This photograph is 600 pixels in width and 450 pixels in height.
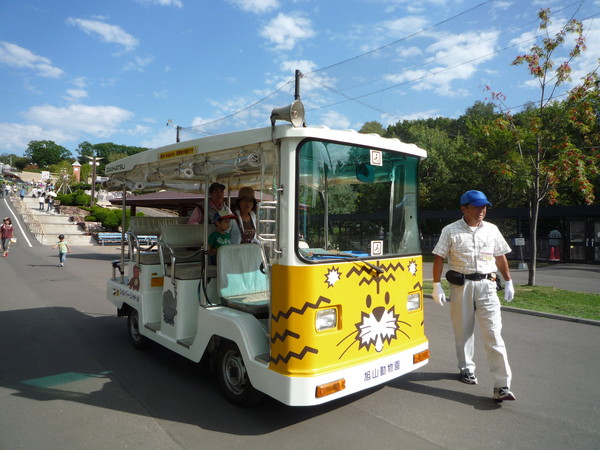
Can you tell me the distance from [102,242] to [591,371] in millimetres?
28183

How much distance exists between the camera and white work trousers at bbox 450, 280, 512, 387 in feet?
13.1

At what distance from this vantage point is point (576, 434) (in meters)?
3.45

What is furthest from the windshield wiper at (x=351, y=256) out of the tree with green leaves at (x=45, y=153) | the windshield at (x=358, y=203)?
the tree with green leaves at (x=45, y=153)

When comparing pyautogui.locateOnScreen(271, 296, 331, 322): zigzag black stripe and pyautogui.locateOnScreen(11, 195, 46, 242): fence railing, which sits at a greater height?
pyautogui.locateOnScreen(11, 195, 46, 242): fence railing

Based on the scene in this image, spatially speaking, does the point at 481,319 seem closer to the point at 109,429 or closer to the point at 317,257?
the point at 317,257

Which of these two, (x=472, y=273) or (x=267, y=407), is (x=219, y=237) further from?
(x=472, y=273)

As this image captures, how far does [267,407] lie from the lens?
3.91 m

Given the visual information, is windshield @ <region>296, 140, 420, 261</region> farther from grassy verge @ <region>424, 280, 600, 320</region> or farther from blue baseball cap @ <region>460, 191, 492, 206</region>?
grassy verge @ <region>424, 280, 600, 320</region>

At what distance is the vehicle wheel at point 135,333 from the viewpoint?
5.67 m

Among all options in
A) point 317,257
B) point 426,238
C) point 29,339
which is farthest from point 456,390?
point 426,238

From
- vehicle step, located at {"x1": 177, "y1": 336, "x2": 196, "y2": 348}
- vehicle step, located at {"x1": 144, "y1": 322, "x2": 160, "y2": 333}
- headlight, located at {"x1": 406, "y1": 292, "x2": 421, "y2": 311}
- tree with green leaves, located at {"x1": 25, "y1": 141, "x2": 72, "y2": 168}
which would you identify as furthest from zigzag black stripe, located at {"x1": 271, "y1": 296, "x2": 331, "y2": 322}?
tree with green leaves, located at {"x1": 25, "y1": 141, "x2": 72, "y2": 168}

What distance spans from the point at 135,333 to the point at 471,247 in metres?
4.37

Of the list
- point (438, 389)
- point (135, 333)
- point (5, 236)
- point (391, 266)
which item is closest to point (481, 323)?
point (438, 389)

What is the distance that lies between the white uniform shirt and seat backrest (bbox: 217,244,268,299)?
1882mm
